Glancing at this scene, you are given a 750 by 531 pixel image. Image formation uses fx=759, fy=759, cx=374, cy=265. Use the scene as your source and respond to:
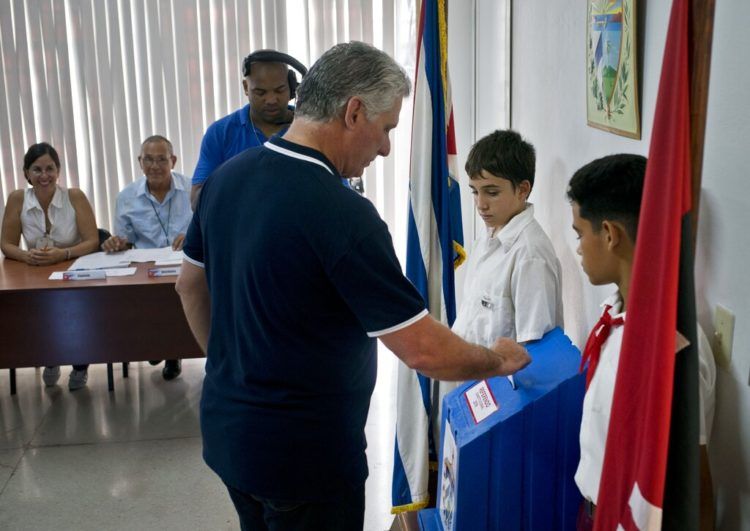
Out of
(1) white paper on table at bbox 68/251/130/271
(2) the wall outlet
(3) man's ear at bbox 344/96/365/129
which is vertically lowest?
(1) white paper on table at bbox 68/251/130/271

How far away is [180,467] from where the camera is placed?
329cm

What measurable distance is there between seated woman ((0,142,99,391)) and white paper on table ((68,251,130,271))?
0.47 ft

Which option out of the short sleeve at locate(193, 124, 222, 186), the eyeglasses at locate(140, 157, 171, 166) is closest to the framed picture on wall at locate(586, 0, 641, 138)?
the short sleeve at locate(193, 124, 222, 186)

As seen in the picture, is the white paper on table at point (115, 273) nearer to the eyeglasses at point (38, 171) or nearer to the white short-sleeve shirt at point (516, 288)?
the eyeglasses at point (38, 171)

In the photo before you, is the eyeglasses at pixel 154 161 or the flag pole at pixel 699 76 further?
the eyeglasses at pixel 154 161

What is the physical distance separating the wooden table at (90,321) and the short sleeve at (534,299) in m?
1.96

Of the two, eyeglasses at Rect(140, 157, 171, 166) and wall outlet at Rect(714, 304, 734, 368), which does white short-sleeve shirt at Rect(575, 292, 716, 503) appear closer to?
wall outlet at Rect(714, 304, 734, 368)

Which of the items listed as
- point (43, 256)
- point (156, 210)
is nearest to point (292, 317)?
point (43, 256)

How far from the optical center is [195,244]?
5.57 ft

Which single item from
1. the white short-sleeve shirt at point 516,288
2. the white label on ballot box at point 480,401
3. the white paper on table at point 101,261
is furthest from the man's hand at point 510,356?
the white paper on table at point 101,261

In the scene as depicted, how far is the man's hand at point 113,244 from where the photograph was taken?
4133 millimetres

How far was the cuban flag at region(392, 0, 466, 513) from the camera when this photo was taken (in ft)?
8.29

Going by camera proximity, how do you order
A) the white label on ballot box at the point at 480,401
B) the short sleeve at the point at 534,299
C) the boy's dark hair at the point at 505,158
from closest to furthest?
the white label on ballot box at the point at 480,401 < the short sleeve at the point at 534,299 < the boy's dark hair at the point at 505,158

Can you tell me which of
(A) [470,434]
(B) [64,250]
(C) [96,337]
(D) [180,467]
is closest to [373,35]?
(B) [64,250]
